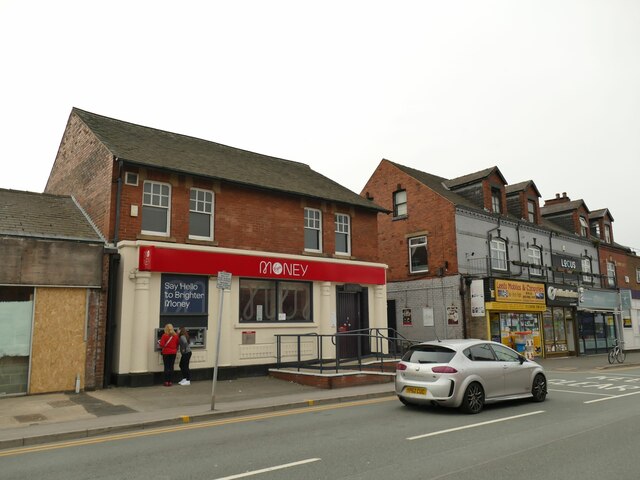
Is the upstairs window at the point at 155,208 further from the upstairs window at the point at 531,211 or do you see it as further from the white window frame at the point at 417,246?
the upstairs window at the point at 531,211

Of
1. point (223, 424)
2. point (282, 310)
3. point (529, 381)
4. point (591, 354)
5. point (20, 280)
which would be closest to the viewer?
point (223, 424)

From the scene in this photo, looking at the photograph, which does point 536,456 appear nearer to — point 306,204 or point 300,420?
point 300,420

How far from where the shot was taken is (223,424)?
9750 mm

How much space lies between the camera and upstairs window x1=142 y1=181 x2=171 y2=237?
15.4 m

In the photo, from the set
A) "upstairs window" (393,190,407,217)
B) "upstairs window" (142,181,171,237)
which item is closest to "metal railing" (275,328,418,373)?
"upstairs window" (142,181,171,237)

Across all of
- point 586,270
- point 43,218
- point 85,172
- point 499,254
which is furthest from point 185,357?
point 586,270

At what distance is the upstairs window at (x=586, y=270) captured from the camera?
33.5 metres

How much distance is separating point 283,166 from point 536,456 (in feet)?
55.2

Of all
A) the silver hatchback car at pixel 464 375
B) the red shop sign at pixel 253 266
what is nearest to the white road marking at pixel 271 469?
the silver hatchback car at pixel 464 375

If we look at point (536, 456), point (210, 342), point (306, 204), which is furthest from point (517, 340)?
point (536, 456)

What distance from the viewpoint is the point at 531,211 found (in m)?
31.3

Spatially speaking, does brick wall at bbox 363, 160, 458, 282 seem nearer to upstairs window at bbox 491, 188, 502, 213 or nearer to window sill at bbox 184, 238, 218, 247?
upstairs window at bbox 491, 188, 502, 213

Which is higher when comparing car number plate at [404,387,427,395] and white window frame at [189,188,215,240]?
white window frame at [189,188,215,240]

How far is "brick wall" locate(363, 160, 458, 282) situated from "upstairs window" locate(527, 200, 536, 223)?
7757 millimetres
